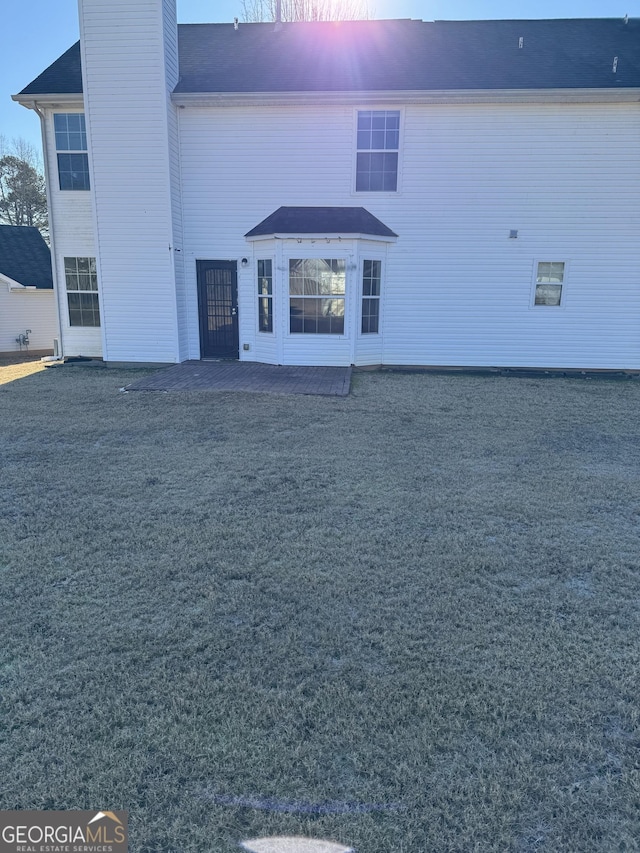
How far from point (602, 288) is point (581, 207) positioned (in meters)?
1.76

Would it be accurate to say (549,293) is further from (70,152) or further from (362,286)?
(70,152)

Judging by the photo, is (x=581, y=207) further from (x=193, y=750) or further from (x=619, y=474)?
(x=193, y=750)

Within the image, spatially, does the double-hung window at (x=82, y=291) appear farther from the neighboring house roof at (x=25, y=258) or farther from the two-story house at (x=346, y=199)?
the neighboring house roof at (x=25, y=258)

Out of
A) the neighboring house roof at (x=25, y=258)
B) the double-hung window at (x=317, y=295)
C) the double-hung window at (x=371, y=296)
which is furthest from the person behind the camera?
the neighboring house roof at (x=25, y=258)

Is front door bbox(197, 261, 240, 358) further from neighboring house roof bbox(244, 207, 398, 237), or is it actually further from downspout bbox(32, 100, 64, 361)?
downspout bbox(32, 100, 64, 361)

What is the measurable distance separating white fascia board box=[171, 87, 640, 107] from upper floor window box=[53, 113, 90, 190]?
2448 mm

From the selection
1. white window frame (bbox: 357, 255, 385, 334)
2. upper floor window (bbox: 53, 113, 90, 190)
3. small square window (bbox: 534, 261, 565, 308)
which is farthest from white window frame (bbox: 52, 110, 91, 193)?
small square window (bbox: 534, 261, 565, 308)

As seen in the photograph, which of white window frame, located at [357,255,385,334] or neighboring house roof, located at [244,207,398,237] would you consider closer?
neighboring house roof, located at [244,207,398,237]

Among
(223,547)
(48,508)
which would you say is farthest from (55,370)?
(223,547)

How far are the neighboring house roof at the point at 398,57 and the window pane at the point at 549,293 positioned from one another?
151 inches

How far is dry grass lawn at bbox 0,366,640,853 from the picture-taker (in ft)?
6.35

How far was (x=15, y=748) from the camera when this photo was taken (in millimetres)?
2133

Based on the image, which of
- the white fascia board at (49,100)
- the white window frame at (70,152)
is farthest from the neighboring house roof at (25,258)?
the white fascia board at (49,100)

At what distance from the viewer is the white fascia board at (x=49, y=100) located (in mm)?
11234
